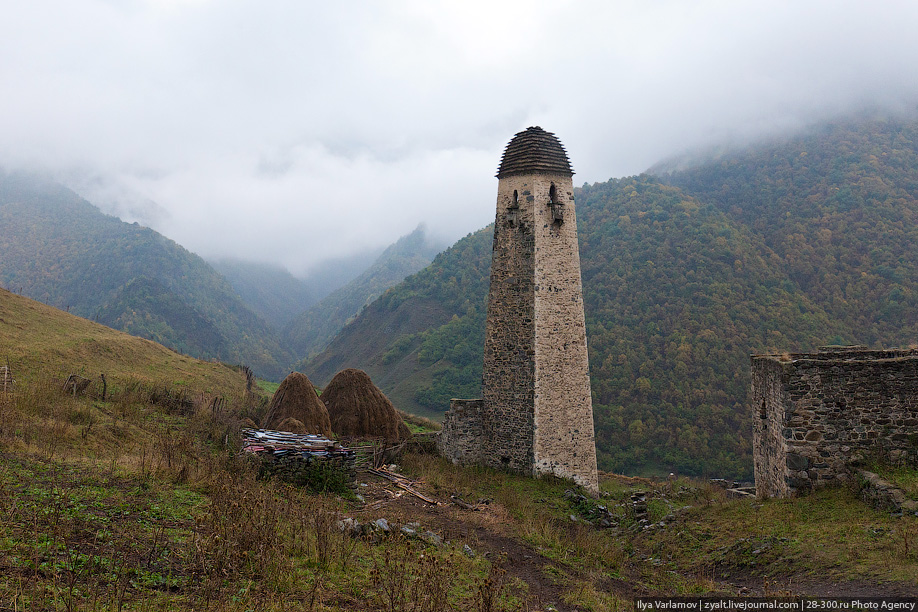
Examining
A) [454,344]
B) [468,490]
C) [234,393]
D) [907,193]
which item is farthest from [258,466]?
[907,193]

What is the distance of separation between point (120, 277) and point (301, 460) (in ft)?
246

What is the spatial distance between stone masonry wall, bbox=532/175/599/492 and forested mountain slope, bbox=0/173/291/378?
167 ft

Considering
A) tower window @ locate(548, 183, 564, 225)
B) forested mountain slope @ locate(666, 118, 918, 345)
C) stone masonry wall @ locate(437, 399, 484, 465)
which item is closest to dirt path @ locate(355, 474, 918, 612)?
stone masonry wall @ locate(437, 399, 484, 465)

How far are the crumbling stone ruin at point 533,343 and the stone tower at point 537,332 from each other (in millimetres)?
28

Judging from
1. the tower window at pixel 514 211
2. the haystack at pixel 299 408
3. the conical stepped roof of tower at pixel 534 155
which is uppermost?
the conical stepped roof of tower at pixel 534 155

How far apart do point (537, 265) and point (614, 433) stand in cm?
2355

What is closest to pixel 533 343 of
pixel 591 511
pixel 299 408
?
pixel 591 511

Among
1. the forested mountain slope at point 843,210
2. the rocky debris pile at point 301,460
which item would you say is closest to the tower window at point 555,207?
the rocky debris pile at point 301,460

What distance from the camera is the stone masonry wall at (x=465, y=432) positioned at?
16141 mm

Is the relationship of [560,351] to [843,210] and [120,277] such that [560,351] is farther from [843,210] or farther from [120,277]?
[120,277]

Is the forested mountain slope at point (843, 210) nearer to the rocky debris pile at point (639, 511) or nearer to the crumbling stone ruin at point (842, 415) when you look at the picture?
the rocky debris pile at point (639, 511)

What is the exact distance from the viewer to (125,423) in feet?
36.3

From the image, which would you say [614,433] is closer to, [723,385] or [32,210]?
[723,385]

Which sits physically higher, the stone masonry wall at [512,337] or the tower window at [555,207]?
the tower window at [555,207]
